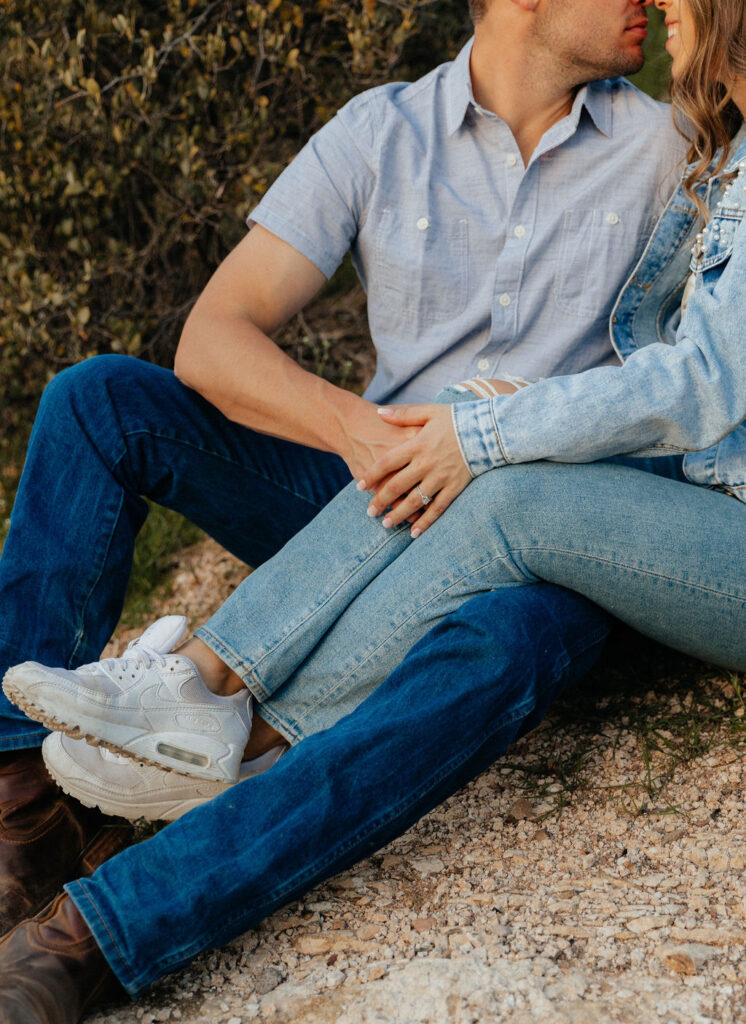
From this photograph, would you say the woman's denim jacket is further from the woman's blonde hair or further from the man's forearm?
the man's forearm

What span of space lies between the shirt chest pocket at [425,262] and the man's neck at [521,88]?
32cm

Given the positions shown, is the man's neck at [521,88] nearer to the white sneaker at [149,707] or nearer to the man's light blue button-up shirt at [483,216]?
the man's light blue button-up shirt at [483,216]

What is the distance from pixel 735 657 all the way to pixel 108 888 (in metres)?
1.28

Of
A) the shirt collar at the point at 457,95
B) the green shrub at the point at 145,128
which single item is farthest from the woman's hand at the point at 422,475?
the green shrub at the point at 145,128

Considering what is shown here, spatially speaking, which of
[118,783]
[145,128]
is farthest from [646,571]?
[145,128]

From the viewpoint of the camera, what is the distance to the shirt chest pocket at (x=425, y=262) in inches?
108

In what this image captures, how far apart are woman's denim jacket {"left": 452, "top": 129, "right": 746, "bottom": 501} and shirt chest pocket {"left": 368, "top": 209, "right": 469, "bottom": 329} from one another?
2.10 ft

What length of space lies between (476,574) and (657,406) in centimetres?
48

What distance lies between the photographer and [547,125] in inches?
111

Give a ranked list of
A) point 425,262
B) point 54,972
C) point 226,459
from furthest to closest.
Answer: point 425,262 < point 226,459 < point 54,972

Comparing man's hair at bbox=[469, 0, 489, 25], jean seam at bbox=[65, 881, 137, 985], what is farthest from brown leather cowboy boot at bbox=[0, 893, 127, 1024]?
man's hair at bbox=[469, 0, 489, 25]

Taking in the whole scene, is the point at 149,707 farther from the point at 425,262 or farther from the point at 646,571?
the point at 425,262

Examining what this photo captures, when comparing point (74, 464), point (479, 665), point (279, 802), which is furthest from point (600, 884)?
point (74, 464)

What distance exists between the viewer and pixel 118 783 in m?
2.11
